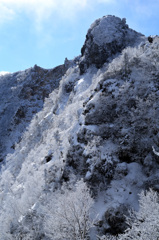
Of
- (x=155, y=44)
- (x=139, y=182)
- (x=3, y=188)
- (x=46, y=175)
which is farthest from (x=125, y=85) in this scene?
(x=3, y=188)

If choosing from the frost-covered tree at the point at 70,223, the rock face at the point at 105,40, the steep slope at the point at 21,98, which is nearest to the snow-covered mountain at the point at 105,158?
the frost-covered tree at the point at 70,223

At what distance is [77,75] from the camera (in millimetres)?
85938

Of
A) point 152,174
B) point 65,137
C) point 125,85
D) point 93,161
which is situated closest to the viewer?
point 152,174

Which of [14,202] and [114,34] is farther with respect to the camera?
[114,34]

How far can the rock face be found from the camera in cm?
7625

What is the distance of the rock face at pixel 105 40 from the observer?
7625 cm

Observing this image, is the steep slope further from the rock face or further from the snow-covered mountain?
the rock face

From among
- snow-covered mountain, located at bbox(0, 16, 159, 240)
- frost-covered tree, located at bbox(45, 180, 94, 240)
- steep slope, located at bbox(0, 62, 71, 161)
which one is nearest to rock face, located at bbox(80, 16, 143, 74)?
snow-covered mountain, located at bbox(0, 16, 159, 240)

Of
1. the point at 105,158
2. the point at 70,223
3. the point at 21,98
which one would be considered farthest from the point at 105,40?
the point at 21,98

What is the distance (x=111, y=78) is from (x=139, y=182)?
95.0ft

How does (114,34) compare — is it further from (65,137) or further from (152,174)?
(152,174)

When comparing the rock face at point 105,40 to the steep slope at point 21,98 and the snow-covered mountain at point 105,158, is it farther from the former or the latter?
the steep slope at point 21,98

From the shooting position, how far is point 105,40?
76.9 meters

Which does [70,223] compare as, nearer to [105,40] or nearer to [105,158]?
[105,158]
